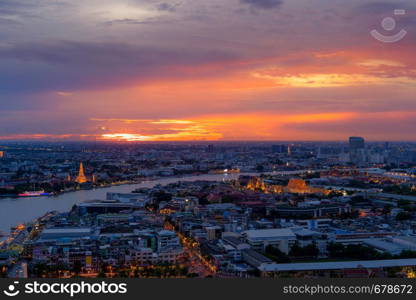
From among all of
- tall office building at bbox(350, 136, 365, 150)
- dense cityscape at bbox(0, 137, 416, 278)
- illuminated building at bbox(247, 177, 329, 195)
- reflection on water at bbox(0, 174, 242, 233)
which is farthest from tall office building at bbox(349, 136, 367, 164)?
reflection on water at bbox(0, 174, 242, 233)

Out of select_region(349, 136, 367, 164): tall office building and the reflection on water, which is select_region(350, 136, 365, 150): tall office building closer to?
select_region(349, 136, 367, 164): tall office building

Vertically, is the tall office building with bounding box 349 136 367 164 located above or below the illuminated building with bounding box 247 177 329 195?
above

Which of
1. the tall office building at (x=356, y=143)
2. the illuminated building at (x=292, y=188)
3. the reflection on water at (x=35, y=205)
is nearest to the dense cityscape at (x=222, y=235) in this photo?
the illuminated building at (x=292, y=188)

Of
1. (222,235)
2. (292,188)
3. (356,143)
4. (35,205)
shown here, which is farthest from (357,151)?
(222,235)

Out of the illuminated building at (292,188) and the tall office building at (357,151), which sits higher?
the tall office building at (357,151)

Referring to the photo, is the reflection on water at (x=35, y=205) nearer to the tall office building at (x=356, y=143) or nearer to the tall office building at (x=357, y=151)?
the tall office building at (x=357, y=151)

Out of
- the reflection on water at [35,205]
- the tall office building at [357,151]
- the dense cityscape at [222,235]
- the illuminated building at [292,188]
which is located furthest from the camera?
the tall office building at [357,151]

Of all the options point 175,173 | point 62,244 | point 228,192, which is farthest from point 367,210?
point 175,173

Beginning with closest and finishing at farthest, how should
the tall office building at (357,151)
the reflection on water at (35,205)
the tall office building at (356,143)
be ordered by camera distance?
the reflection on water at (35,205), the tall office building at (357,151), the tall office building at (356,143)

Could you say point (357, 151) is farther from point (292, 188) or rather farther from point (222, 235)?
point (222, 235)

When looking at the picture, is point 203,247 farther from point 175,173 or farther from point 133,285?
point 175,173

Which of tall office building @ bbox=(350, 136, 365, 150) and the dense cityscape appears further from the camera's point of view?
tall office building @ bbox=(350, 136, 365, 150)
